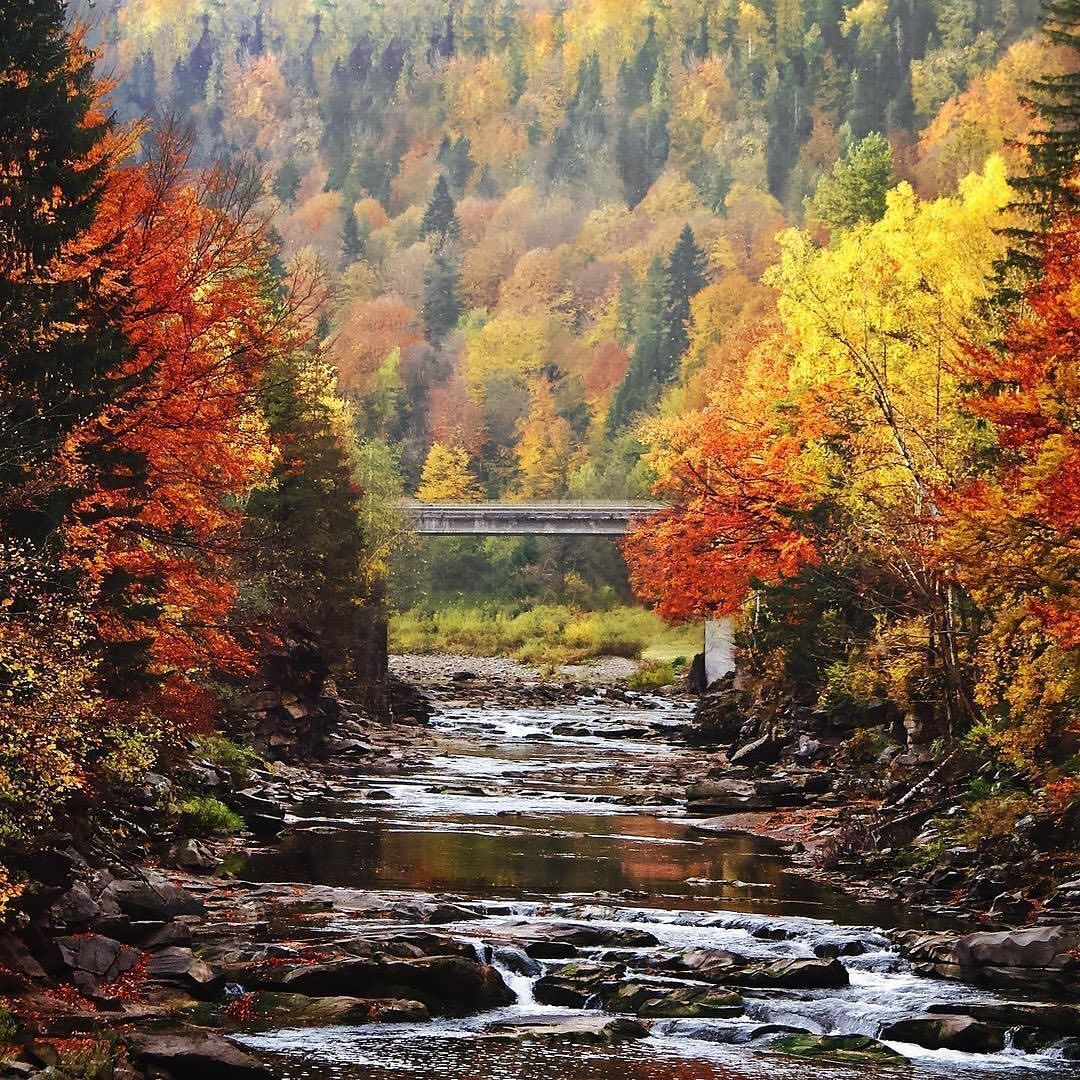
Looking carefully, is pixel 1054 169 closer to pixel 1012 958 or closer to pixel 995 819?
pixel 995 819

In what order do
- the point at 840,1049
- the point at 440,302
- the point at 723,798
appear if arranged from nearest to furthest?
1. the point at 840,1049
2. the point at 723,798
3. the point at 440,302

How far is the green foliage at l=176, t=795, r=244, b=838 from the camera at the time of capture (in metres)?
28.7

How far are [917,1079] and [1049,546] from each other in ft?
34.6

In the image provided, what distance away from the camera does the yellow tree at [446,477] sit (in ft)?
Answer: 398

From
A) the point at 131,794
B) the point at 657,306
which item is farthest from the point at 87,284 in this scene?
the point at 657,306

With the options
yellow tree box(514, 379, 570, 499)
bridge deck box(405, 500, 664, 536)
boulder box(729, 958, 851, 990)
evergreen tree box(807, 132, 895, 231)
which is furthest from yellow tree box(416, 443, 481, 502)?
boulder box(729, 958, 851, 990)

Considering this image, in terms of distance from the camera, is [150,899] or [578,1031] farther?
[150,899]

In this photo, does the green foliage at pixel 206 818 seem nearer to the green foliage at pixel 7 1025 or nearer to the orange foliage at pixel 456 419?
the green foliage at pixel 7 1025

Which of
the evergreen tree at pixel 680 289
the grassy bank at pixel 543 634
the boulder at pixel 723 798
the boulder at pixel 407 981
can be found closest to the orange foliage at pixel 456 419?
the evergreen tree at pixel 680 289

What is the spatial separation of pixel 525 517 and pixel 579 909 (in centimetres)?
6366

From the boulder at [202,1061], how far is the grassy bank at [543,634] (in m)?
69.9

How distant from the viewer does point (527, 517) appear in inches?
3415

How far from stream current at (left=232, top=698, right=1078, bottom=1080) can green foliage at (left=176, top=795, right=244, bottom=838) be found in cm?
105

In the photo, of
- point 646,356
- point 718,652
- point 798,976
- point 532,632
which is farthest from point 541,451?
point 798,976
